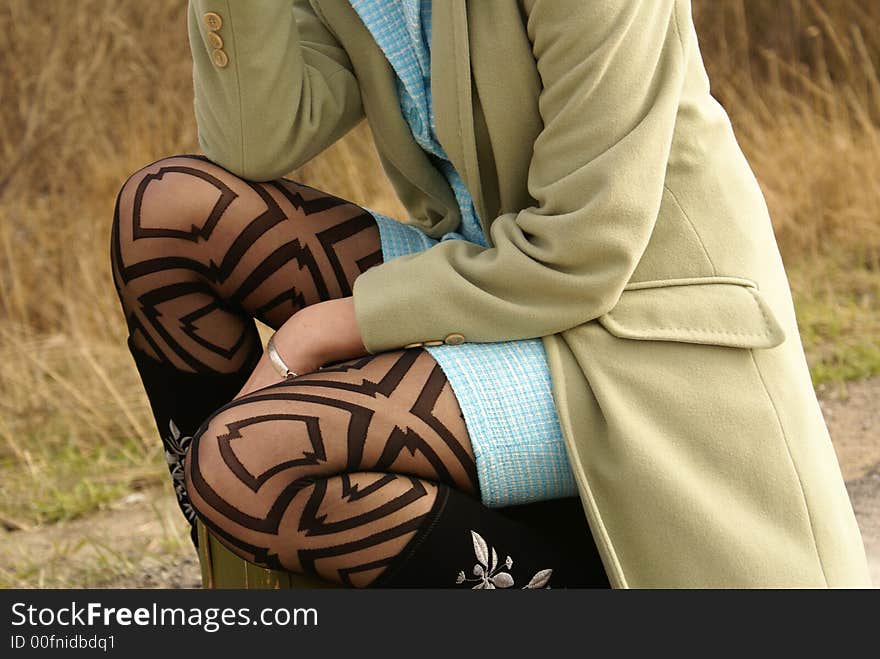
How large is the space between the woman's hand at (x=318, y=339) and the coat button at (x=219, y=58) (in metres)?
0.40

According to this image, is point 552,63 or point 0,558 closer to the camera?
point 552,63

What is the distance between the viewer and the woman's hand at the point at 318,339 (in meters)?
1.67

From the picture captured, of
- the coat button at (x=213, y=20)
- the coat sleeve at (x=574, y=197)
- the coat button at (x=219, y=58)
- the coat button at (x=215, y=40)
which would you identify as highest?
the coat button at (x=213, y=20)

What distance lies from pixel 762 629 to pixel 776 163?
10.2ft

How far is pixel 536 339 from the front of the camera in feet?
5.35

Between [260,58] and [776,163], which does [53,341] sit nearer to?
[260,58]

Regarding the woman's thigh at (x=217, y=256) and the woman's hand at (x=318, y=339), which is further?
the woman's thigh at (x=217, y=256)

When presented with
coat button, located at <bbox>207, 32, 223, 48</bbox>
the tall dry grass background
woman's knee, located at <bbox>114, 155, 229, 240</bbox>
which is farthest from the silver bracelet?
the tall dry grass background

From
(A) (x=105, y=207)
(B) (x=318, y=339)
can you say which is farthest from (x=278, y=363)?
(A) (x=105, y=207)

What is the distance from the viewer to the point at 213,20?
1781 mm

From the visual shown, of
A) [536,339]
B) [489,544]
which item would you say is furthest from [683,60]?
[489,544]

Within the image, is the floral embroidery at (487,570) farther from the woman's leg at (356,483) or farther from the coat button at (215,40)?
the coat button at (215,40)

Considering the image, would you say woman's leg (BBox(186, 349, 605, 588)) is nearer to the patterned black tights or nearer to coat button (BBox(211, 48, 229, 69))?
the patterned black tights

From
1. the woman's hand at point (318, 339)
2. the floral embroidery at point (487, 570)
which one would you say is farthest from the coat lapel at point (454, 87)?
the floral embroidery at point (487, 570)
